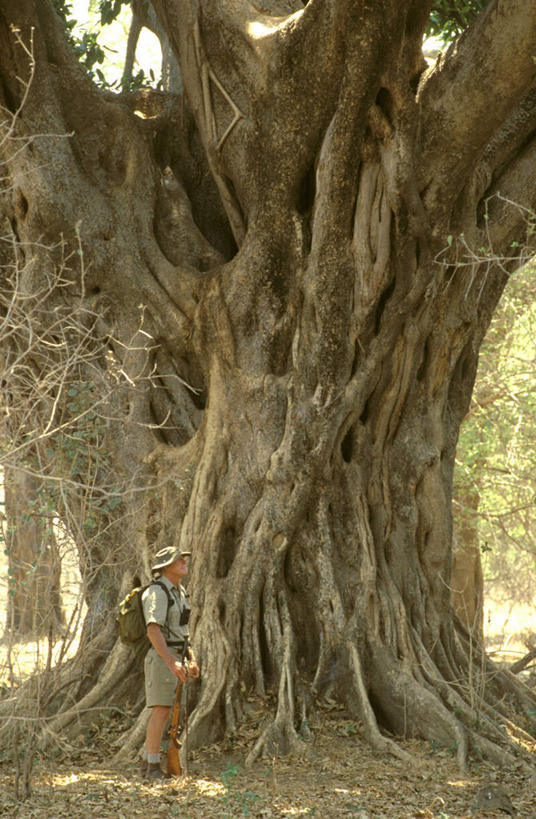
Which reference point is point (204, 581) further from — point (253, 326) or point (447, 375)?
point (447, 375)

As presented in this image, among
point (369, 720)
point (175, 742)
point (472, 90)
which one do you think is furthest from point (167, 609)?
point (472, 90)

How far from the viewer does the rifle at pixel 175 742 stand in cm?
580

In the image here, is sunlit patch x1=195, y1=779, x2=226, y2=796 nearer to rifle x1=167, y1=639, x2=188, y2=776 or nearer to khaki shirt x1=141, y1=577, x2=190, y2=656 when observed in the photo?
rifle x1=167, y1=639, x2=188, y2=776

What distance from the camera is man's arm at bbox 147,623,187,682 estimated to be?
18.2ft

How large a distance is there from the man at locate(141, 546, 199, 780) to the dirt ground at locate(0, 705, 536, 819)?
0.88ft

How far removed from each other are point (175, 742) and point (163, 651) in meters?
0.69

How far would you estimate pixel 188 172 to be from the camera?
362 inches

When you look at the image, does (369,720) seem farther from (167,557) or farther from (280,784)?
(167,557)

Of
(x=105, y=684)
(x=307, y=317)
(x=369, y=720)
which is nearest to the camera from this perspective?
(x=369, y=720)

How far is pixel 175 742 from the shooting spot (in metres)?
5.87

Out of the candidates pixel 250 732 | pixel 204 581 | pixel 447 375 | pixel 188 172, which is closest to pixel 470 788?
pixel 250 732

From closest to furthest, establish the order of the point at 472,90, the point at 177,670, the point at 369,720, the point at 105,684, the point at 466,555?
the point at 177,670 < the point at 369,720 < the point at 472,90 < the point at 105,684 < the point at 466,555

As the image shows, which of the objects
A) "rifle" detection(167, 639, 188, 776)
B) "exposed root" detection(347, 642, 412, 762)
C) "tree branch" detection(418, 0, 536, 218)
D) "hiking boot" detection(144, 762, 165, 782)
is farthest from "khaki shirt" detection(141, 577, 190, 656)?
"tree branch" detection(418, 0, 536, 218)

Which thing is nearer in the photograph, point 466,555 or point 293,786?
point 293,786
